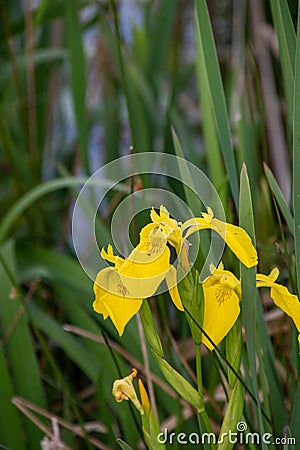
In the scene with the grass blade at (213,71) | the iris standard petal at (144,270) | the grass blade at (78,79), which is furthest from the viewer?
the grass blade at (78,79)

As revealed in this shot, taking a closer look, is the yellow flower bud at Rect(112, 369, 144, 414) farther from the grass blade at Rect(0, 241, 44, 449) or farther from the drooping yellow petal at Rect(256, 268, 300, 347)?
the grass blade at Rect(0, 241, 44, 449)

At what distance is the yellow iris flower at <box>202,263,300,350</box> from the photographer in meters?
0.39

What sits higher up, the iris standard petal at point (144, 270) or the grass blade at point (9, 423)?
the iris standard petal at point (144, 270)

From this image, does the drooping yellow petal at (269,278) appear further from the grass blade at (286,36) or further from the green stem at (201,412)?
the grass blade at (286,36)

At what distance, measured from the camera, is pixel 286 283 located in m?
0.65

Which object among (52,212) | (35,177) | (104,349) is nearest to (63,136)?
(52,212)

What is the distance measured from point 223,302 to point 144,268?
0.19 ft

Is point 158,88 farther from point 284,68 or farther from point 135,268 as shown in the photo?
point 135,268

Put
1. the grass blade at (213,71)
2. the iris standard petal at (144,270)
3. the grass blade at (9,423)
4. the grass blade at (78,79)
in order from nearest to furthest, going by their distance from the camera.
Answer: the iris standard petal at (144,270) < the grass blade at (213,71) < the grass blade at (9,423) < the grass blade at (78,79)

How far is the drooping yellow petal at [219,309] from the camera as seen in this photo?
394mm

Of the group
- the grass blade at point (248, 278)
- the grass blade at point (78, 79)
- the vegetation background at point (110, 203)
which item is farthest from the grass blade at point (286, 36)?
the grass blade at point (78, 79)

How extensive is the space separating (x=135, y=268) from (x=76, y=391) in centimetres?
55

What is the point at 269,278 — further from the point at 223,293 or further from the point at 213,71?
the point at 213,71

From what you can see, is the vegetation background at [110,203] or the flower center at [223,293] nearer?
the flower center at [223,293]
